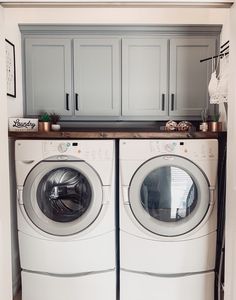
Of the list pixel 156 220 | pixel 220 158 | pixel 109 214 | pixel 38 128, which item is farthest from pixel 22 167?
pixel 220 158

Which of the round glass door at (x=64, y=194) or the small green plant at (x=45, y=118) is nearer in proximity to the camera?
the round glass door at (x=64, y=194)

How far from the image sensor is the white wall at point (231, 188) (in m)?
1.57

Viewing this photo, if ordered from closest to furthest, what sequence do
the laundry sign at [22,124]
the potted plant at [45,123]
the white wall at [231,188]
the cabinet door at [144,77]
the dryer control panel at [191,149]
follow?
the white wall at [231,188], the dryer control panel at [191,149], the laundry sign at [22,124], the potted plant at [45,123], the cabinet door at [144,77]

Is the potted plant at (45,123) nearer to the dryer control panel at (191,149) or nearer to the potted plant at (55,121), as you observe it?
the potted plant at (55,121)

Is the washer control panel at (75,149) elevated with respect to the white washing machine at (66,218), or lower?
elevated

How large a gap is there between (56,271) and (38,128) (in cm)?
111

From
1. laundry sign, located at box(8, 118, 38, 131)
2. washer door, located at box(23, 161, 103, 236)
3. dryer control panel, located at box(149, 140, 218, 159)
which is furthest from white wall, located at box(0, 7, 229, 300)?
dryer control panel, located at box(149, 140, 218, 159)

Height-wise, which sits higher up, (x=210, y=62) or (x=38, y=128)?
(x=210, y=62)

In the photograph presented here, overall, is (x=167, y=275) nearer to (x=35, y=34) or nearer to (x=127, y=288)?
(x=127, y=288)

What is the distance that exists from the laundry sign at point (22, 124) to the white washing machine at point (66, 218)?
0.24m

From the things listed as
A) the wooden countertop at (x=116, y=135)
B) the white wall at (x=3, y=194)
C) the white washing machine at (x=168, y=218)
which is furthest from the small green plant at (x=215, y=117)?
the white wall at (x=3, y=194)

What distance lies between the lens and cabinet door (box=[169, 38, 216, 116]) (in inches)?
108

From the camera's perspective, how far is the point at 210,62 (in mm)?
2760

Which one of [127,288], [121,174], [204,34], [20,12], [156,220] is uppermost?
[20,12]
